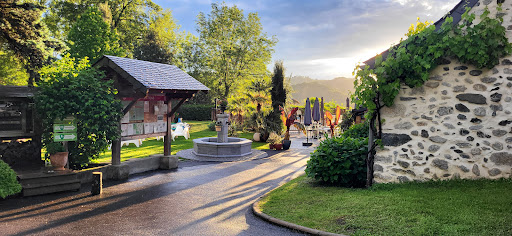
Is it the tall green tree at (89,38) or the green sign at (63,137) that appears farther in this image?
the tall green tree at (89,38)

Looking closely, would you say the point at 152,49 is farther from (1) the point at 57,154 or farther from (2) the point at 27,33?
(1) the point at 57,154

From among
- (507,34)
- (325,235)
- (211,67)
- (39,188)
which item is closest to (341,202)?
(325,235)

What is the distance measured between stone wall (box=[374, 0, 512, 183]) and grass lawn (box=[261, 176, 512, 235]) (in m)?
0.31

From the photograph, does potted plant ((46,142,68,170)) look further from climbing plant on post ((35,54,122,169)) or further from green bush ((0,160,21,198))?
green bush ((0,160,21,198))

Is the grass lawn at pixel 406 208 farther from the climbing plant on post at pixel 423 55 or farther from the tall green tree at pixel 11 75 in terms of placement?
the tall green tree at pixel 11 75

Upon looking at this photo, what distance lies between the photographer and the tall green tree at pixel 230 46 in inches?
1581

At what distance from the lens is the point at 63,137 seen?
848 cm

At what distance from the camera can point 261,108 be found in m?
19.9

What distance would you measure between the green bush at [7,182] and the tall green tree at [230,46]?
3314cm

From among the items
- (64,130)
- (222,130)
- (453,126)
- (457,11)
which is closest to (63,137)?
(64,130)

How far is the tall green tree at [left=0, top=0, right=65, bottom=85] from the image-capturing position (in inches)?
500

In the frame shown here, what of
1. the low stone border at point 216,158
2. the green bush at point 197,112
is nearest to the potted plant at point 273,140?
the low stone border at point 216,158

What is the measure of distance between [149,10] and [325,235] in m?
37.0

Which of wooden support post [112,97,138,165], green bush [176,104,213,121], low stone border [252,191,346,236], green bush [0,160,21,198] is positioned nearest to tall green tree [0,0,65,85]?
wooden support post [112,97,138,165]
